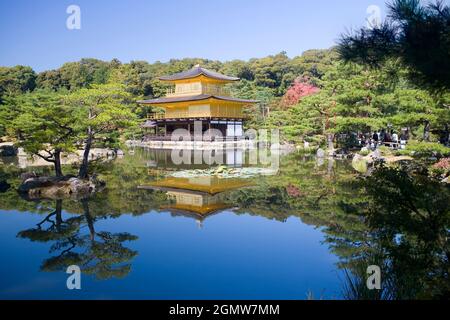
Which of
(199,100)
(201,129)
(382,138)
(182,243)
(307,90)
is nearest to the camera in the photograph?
(182,243)

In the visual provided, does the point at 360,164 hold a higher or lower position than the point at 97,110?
lower

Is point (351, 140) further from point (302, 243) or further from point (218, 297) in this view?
point (218, 297)

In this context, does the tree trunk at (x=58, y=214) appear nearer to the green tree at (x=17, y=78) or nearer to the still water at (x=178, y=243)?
the still water at (x=178, y=243)

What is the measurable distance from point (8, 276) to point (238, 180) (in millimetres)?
8986

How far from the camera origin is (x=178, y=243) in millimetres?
6699

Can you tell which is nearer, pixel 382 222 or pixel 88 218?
pixel 382 222

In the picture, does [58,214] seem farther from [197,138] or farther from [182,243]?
[197,138]

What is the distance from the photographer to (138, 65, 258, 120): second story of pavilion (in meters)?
30.6

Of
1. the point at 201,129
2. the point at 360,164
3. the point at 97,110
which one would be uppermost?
the point at 97,110

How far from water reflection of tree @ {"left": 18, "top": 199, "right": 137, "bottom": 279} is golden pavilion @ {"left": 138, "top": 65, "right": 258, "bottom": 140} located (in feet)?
72.6

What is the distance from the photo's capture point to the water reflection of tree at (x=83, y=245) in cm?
546

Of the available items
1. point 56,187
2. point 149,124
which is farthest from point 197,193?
point 149,124

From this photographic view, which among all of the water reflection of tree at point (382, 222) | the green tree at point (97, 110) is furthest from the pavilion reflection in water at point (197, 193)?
the green tree at point (97, 110)

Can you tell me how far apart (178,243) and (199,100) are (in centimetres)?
2439
